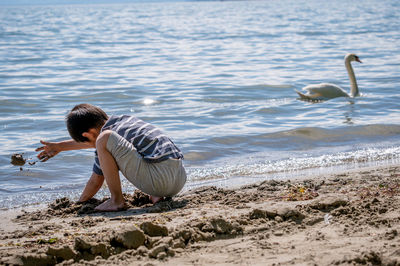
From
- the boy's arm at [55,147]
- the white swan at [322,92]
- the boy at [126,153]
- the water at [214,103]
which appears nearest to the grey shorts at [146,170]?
the boy at [126,153]

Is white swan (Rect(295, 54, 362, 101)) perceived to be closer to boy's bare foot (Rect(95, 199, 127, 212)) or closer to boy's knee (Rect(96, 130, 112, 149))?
boy's bare foot (Rect(95, 199, 127, 212))

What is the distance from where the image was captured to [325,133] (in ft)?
27.9

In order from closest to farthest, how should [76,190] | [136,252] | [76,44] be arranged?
[136,252]
[76,190]
[76,44]

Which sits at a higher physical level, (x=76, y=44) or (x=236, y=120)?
(x=76, y=44)

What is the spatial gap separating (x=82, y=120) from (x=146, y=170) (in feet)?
2.18

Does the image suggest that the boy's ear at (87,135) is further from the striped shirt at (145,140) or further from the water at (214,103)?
the water at (214,103)

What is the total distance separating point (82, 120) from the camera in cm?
458

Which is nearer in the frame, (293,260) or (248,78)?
(293,260)

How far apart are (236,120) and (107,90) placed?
4.56 metres

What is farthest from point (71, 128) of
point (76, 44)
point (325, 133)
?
point (76, 44)

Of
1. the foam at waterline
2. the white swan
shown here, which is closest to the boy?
the foam at waterline

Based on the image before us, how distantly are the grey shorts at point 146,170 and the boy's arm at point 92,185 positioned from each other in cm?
33

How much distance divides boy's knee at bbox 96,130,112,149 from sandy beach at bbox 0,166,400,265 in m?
0.57

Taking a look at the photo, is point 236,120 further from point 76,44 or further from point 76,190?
point 76,44
